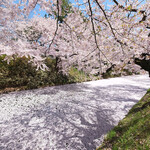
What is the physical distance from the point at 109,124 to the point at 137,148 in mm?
1964

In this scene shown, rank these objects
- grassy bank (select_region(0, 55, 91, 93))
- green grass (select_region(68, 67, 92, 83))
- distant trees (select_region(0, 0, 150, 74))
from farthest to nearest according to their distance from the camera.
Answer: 1. green grass (select_region(68, 67, 92, 83))
2. grassy bank (select_region(0, 55, 91, 93))
3. distant trees (select_region(0, 0, 150, 74))

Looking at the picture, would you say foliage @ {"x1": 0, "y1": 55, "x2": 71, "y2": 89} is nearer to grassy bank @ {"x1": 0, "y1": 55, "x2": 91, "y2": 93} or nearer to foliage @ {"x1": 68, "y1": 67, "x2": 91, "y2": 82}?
grassy bank @ {"x1": 0, "y1": 55, "x2": 91, "y2": 93}

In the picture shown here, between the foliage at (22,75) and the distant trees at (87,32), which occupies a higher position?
the distant trees at (87,32)

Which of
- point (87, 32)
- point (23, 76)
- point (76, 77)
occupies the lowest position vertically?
point (76, 77)

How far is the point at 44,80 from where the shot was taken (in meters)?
10.4

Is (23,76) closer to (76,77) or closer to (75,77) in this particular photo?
(75,77)

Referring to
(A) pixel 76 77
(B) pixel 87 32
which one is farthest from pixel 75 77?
(B) pixel 87 32

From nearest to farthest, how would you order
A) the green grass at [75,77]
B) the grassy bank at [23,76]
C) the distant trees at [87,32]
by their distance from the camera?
the distant trees at [87,32]
the grassy bank at [23,76]
the green grass at [75,77]

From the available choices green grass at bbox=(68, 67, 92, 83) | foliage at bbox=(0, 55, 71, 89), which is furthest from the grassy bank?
green grass at bbox=(68, 67, 92, 83)

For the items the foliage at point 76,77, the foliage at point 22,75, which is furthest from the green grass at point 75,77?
the foliage at point 22,75

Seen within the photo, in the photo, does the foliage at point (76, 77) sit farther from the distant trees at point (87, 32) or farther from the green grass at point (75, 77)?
the distant trees at point (87, 32)

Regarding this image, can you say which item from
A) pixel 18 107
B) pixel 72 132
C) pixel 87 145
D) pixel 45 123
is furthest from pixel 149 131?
pixel 18 107

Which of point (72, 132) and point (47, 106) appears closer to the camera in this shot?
point (72, 132)

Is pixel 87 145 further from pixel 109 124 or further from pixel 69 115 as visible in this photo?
pixel 69 115
